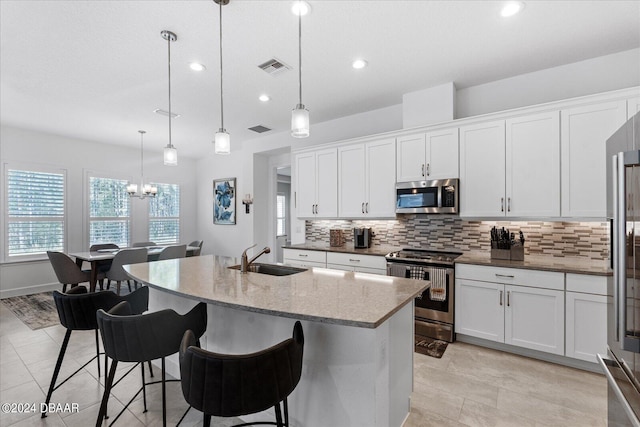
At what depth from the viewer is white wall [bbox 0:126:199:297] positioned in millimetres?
5098

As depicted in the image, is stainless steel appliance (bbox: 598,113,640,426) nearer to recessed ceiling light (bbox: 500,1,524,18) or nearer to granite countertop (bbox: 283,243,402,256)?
recessed ceiling light (bbox: 500,1,524,18)

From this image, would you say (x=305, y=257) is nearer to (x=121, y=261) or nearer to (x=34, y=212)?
(x=121, y=261)

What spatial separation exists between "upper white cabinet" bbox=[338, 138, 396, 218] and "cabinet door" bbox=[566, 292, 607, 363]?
6.27 ft

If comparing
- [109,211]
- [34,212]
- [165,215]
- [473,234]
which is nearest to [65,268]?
[34,212]

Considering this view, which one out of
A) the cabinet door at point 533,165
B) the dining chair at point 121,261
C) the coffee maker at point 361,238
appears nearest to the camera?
the cabinet door at point 533,165

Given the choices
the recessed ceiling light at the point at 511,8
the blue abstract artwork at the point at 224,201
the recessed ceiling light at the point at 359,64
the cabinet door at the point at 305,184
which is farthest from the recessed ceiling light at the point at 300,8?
the blue abstract artwork at the point at 224,201

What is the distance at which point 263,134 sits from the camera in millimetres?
5578

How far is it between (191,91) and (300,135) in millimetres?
2269

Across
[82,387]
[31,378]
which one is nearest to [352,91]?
[82,387]

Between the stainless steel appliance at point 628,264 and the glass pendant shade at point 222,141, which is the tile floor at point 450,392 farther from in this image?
the glass pendant shade at point 222,141

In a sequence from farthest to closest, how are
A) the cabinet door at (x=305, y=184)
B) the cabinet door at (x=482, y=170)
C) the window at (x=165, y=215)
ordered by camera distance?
the window at (x=165, y=215) < the cabinet door at (x=305, y=184) < the cabinet door at (x=482, y=170)

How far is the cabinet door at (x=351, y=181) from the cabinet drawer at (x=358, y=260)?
1.91 ft

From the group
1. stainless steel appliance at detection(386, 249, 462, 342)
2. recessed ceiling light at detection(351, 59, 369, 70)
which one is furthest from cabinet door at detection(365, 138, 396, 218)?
recessed ceiling light at detection(351, 59, 369, 70)

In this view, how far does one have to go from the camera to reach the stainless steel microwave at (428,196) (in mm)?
3303
